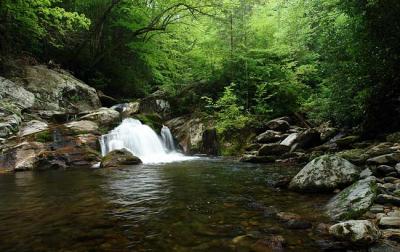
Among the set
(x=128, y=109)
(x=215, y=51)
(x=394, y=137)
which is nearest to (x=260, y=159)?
(x=394, y=137)

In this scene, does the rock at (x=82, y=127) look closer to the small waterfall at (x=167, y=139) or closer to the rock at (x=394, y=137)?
the small waterfall at (x=167, y=139)

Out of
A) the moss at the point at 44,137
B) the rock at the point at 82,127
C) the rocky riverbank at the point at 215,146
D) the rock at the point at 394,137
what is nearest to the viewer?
the rocky riverbank at the point at 215,146

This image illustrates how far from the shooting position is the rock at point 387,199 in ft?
13.8

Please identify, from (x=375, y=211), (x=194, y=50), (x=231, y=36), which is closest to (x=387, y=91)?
(x=375, y=211)

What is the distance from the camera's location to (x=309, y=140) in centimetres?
1133

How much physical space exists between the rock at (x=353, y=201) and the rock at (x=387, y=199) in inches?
2.8

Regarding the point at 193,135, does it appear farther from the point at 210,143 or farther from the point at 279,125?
the point at 279,125

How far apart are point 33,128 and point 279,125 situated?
1087cm

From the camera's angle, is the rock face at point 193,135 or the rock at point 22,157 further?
the rock face at point 193,135

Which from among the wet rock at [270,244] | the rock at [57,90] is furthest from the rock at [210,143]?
the wet rock at [270,244]

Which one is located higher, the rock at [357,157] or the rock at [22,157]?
the rock at [22,157]

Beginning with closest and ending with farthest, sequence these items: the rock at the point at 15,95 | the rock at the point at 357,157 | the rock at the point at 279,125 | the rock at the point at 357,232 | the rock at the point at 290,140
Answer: the rock at the point at 357,232 → the rock at the point at 357,157 → the rock at the point at 290,140 → the rock at the point at 279,125 → the rock at the point at 15,95

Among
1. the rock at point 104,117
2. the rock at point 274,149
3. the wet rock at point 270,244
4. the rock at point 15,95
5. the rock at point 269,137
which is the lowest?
the wet rock at point 270,244

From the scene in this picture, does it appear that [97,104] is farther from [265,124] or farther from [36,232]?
[36,232]
